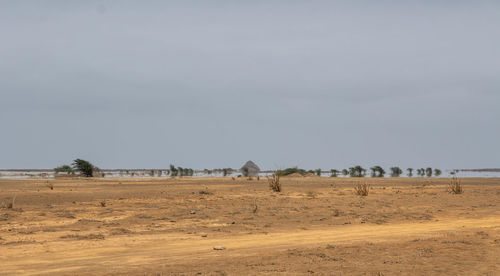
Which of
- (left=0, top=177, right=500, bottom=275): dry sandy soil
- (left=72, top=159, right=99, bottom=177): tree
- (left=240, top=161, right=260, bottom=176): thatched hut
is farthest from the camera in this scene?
(left=240, top=161, right=260, bottom=176): thatched hut

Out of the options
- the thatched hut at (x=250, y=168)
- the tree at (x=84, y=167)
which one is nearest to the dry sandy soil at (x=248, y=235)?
the tree at (x=84, y=167)

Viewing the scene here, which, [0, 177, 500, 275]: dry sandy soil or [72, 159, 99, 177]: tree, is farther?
[72, 159, 99, 177]: tree

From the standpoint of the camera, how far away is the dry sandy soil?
9.88 m

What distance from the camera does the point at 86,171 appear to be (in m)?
55.0

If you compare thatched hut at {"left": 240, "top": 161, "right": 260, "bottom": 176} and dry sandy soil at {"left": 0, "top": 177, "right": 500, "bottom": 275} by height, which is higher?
thatched hut at {"left": 240, "top": 161, "right": 260, "bottom": 176}

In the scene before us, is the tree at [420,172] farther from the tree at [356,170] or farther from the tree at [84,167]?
the tree at [84,167]

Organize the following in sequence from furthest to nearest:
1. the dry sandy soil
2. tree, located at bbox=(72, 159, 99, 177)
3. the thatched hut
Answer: the thatched hut → tree, located at bbox=(72, 159, 99, 177) → the dry sandy soil

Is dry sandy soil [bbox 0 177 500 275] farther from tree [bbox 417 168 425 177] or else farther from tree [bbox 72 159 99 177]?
tree [bbox 417 168 425 177]

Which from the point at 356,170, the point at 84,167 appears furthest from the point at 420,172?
the point at 84,167

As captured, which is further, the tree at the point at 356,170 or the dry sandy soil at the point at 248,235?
the tree at the point at 356,170

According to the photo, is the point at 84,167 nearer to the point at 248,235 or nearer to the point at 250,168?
the point at 250,168

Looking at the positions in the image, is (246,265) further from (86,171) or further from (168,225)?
(86,171)

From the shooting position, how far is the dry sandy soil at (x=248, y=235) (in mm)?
9883

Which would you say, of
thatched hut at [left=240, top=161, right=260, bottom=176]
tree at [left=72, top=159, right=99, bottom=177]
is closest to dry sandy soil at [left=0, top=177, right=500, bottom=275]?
tree at [left=72, top=159, right=99, bottom=177]
